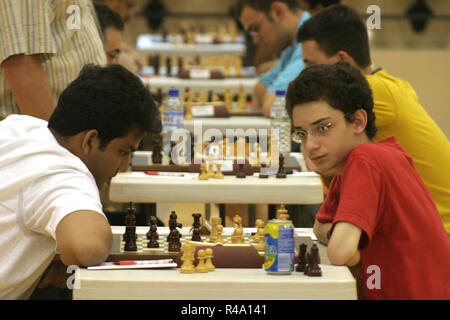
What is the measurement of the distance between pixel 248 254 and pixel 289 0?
388cm

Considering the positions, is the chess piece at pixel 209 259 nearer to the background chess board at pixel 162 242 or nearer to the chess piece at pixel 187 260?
the chess piece at pixel 187 260

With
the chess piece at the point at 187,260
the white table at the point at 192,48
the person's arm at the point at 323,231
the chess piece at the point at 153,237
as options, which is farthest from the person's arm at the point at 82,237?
the white table at the point at 192,48

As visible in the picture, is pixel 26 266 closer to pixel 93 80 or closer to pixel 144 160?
pixel 93 80

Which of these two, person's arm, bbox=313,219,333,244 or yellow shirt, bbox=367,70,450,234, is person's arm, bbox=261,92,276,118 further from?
person's arm, bbox=313,219,333,244

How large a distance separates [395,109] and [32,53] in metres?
1.44

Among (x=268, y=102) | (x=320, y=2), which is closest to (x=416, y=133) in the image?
(x=268, y=102)

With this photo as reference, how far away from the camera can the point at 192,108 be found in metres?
5.08

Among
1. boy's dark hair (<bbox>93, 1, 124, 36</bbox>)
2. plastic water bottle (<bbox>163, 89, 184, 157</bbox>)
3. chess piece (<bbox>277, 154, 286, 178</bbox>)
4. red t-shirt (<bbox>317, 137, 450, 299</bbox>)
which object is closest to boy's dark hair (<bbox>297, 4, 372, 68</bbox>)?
chess piece (<bbox>277, 154, 286, 178</bbox>)

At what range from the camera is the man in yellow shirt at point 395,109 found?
111 inches

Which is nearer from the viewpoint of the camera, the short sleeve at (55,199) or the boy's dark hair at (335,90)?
the short sleeve at (55,199)

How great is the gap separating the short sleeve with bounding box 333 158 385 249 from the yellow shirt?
811 mm

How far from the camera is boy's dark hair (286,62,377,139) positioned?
7.49 feet

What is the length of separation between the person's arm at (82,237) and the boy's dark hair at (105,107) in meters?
0.40
